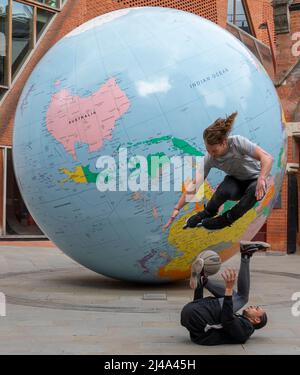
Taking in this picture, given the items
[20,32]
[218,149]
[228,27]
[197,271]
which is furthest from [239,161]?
[228,27]

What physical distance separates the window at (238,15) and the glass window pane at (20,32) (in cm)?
1023

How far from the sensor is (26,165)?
9.42 meters

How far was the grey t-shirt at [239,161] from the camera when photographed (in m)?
5.41

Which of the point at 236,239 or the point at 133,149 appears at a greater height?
the point at 133,149

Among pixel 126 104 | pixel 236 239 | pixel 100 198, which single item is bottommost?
pixel 236 239

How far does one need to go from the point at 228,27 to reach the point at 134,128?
65.3 feet

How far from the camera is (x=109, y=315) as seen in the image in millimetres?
7734

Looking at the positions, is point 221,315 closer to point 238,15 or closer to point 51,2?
point 51,2

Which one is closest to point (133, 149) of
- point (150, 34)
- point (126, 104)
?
point (126, 104)

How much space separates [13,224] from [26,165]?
38.6 ft

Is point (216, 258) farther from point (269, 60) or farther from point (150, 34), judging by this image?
point (269, 60)

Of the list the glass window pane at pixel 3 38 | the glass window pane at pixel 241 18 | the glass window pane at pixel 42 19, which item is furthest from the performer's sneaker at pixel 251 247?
the glass window pane at pixel 241 18
